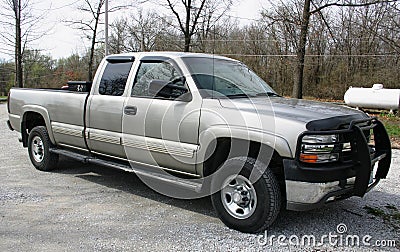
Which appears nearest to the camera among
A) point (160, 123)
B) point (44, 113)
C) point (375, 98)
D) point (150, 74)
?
point (160, 123)

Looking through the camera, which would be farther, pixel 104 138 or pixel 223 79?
pixel 104 138

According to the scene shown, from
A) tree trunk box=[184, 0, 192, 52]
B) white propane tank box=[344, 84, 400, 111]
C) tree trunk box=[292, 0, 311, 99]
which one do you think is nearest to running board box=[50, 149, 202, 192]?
tree trunk box=[292, 0, 311, 99]

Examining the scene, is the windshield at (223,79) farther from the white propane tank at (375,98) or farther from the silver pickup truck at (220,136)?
the white propane tank at (375,98)

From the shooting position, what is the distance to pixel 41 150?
6.62 m

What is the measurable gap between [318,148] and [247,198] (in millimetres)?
953

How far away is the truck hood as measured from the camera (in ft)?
12.1

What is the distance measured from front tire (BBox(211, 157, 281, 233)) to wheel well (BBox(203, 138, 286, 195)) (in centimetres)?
11

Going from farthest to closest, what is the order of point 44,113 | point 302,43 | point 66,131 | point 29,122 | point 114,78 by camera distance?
point 302,43
point 29,122
point 44,113
point 66,131
point 114,78

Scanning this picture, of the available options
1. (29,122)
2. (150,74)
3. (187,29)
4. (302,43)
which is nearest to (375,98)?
(302,43)

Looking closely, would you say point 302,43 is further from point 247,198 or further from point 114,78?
point 247,198

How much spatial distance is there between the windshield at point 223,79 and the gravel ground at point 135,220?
4.95ft

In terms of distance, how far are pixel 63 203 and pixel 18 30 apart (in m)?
20.2

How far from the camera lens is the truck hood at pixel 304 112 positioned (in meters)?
3.69

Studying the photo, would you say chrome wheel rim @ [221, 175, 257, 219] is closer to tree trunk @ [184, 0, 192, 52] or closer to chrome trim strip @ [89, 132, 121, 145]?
chrome trim strip @ [89, 132, 121, 145]
